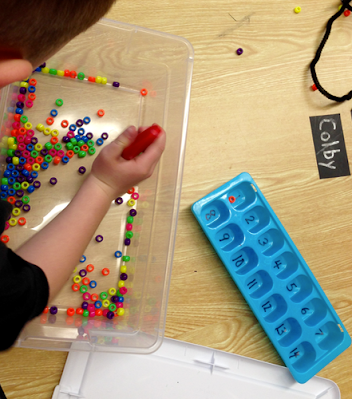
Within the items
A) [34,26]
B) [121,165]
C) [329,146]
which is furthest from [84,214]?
[329,146]

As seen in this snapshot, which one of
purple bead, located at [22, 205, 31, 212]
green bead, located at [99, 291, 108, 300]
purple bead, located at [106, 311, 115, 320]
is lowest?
purple bead, located at [106, 311, 115, 320]

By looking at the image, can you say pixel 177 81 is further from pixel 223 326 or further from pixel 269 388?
pixel 269 388

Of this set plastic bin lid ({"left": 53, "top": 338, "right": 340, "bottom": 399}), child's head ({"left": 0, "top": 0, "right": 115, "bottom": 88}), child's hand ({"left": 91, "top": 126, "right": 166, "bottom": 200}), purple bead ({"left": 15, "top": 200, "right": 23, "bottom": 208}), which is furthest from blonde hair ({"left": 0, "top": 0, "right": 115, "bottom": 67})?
plastic bin lid ({"left": 53, "top": 338, "right": 340, "bottom": 399})

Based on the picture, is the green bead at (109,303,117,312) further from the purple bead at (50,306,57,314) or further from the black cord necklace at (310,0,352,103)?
the black cord necklace at (310,0,352,103)

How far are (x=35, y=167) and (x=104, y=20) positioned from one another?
0.25m

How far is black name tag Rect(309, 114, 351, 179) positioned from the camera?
1.98ft

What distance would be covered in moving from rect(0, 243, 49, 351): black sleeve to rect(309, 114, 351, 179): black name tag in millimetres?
484

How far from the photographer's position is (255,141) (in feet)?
1.93

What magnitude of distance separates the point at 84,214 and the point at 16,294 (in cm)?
14

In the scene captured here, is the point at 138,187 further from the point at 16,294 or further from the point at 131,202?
the point at 16,294

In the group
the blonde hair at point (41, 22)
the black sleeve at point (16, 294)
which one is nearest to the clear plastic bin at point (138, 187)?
the black sleeve at point (16, 294)

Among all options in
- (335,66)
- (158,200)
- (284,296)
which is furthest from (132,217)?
(335,66)

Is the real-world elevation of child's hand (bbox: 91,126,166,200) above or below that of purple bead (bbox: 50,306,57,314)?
A: above

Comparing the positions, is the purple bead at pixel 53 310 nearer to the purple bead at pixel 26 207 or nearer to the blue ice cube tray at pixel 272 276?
the purple bead at pixel 26 207
